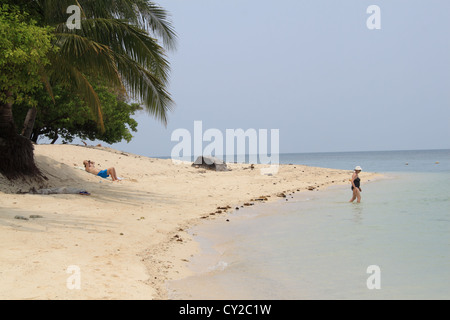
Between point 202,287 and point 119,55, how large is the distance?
28.0ft

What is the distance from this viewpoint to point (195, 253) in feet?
22.3

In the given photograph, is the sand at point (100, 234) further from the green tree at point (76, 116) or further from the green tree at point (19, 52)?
the green tree at point (76, 116)

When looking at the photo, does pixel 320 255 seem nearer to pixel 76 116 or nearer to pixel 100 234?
pixel 100 234

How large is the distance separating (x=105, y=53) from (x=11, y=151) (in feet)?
13.3

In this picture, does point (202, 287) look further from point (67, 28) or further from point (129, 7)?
point (129, 7)

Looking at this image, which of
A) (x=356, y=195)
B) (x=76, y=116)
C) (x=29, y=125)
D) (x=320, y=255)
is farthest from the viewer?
(x=76, y=116)

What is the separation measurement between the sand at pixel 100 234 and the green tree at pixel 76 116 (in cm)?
568

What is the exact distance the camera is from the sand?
15.1 ft

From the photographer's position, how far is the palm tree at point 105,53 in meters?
11.0

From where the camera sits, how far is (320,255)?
684 cm
